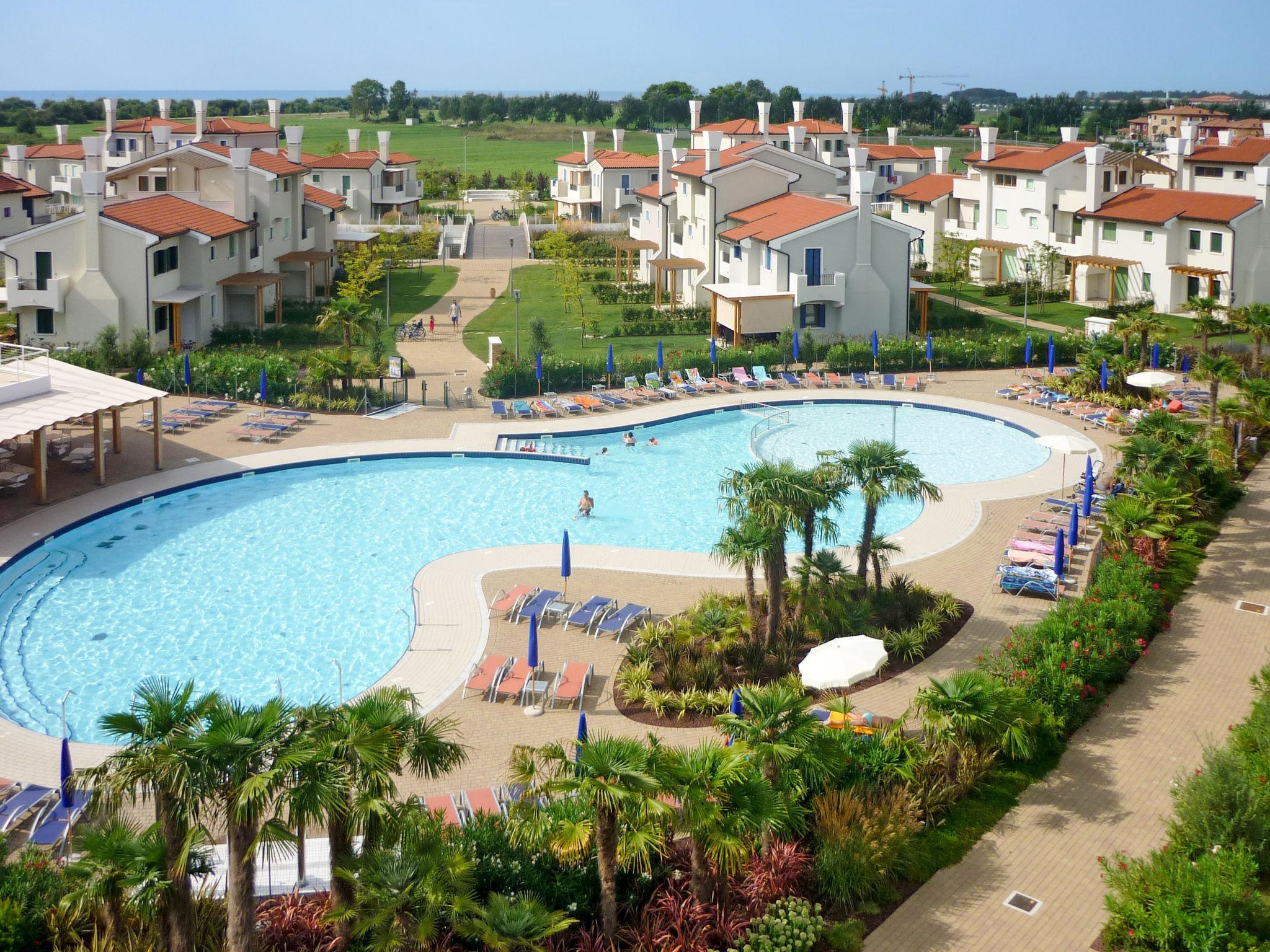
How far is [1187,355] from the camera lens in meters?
39.3

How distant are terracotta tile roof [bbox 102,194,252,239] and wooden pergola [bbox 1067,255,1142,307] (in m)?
32.9

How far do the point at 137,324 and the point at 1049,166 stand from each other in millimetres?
37210

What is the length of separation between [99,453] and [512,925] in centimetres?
2012

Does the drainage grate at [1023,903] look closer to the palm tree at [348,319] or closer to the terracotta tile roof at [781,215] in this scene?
the palm tree at [348,319]

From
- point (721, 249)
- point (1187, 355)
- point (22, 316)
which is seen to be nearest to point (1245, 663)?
point (1187, 355)

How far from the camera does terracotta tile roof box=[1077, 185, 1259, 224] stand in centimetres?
4691

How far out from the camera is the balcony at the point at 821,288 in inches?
1652

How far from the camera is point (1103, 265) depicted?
50406mm

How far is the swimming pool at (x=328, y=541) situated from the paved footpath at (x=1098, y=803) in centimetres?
779

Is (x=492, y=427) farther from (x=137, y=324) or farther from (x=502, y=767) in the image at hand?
(x=502, y=767)

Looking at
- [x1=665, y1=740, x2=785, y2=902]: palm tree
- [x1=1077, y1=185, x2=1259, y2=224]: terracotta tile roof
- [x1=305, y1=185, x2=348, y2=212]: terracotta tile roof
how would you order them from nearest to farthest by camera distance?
[x1=665, y1=740, x2=785, y2=902]: palm tree
[x1=1077, y1=185, x2=1259, y2=224]: terracotta tile roof
[x1=305, y1=185, x2=348, y2=212]: terracotta tile roof

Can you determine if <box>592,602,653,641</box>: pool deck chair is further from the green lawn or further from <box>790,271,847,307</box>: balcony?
<box>790,271,847,307</box>: balcony

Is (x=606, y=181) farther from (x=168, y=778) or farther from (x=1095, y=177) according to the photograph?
(x=168, y=778)

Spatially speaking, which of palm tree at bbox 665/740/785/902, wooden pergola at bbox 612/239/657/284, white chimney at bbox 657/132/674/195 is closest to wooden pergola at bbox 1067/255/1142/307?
white chimney at bbox 657/132/674/195
